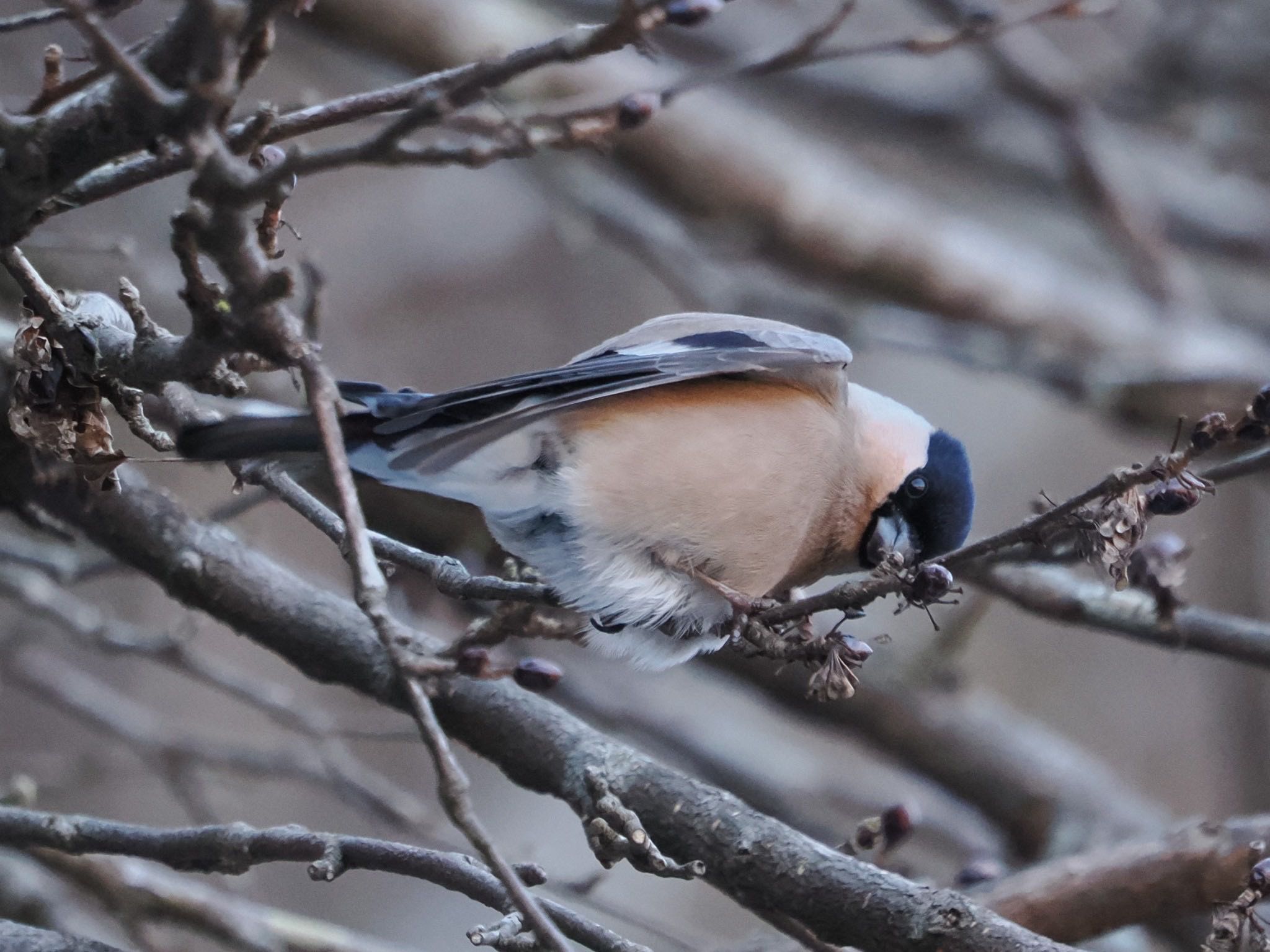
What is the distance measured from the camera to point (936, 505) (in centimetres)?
337

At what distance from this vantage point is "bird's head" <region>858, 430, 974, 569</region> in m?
3.35

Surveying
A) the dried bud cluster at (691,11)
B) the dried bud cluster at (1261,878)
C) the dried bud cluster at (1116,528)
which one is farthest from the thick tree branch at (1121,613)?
the dried bud cluster at (691,11)

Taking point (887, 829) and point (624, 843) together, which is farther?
point (887, 829)

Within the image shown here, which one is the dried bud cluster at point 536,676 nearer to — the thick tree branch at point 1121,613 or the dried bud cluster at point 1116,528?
Answer: the dried bud cluster at point 1116,528

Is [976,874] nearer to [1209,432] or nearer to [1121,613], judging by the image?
[1121,613]

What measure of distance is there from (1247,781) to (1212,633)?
3.94 meters

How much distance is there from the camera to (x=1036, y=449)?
32.1 feet

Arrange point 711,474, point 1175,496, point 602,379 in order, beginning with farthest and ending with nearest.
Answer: point 711,474
point 602,379
point 1175,496

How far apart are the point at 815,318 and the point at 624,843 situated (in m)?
3.56

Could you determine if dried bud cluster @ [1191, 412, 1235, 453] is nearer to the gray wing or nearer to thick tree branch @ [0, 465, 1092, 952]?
thick tree branch @ [0, 465, 1092, 952]

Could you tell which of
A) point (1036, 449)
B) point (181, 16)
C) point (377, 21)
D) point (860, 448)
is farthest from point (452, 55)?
point (1036, 449)

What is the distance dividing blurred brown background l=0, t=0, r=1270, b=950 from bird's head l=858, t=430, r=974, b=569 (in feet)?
4.47

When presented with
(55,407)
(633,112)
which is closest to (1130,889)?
(633,112)

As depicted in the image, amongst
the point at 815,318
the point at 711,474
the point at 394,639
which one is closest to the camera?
the point at 394,639
